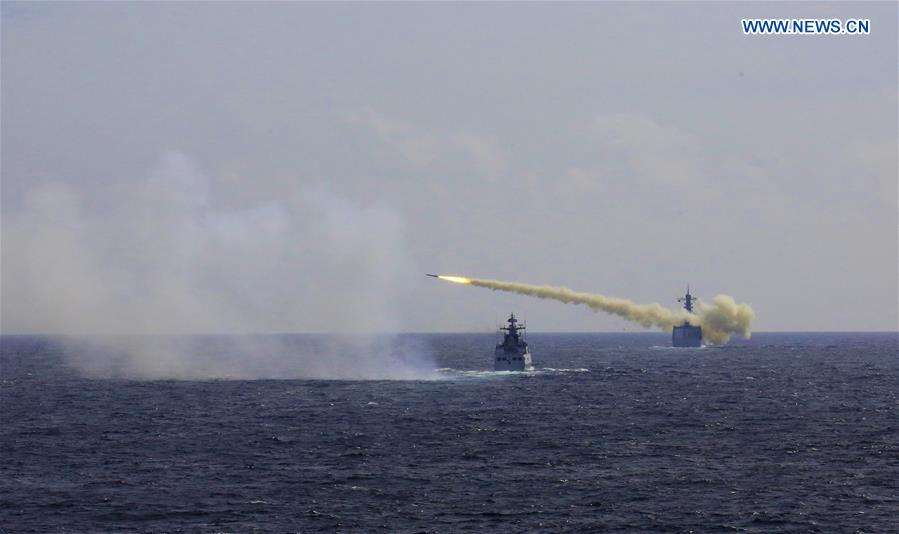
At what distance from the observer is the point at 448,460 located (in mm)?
79438

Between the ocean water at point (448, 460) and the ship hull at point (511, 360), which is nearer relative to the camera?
the ocean water at point (448, 460)

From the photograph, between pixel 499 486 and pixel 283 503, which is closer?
pixel 283 503

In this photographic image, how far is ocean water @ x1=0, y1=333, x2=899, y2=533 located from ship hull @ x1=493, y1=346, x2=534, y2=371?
22.0 m

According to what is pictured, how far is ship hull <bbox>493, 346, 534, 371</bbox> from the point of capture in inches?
6291

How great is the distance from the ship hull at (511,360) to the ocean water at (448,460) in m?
22.0

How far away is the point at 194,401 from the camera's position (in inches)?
4884

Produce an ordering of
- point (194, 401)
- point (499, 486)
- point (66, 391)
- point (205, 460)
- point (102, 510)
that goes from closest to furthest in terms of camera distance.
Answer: point (102, 510) → point (499, 486) → point (205, 460) → point (194, 401) → point (66, 391)

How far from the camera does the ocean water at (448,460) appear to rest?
199ft

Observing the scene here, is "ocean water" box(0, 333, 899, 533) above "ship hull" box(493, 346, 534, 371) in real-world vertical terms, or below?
below

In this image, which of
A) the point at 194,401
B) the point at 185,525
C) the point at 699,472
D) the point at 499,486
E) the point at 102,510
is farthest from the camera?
the point at 194,401

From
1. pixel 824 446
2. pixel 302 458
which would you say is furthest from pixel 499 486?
pixel 824 446

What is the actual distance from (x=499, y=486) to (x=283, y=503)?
1367cm

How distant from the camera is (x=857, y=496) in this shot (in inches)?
2601

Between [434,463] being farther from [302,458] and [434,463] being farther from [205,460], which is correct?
[205,460]
